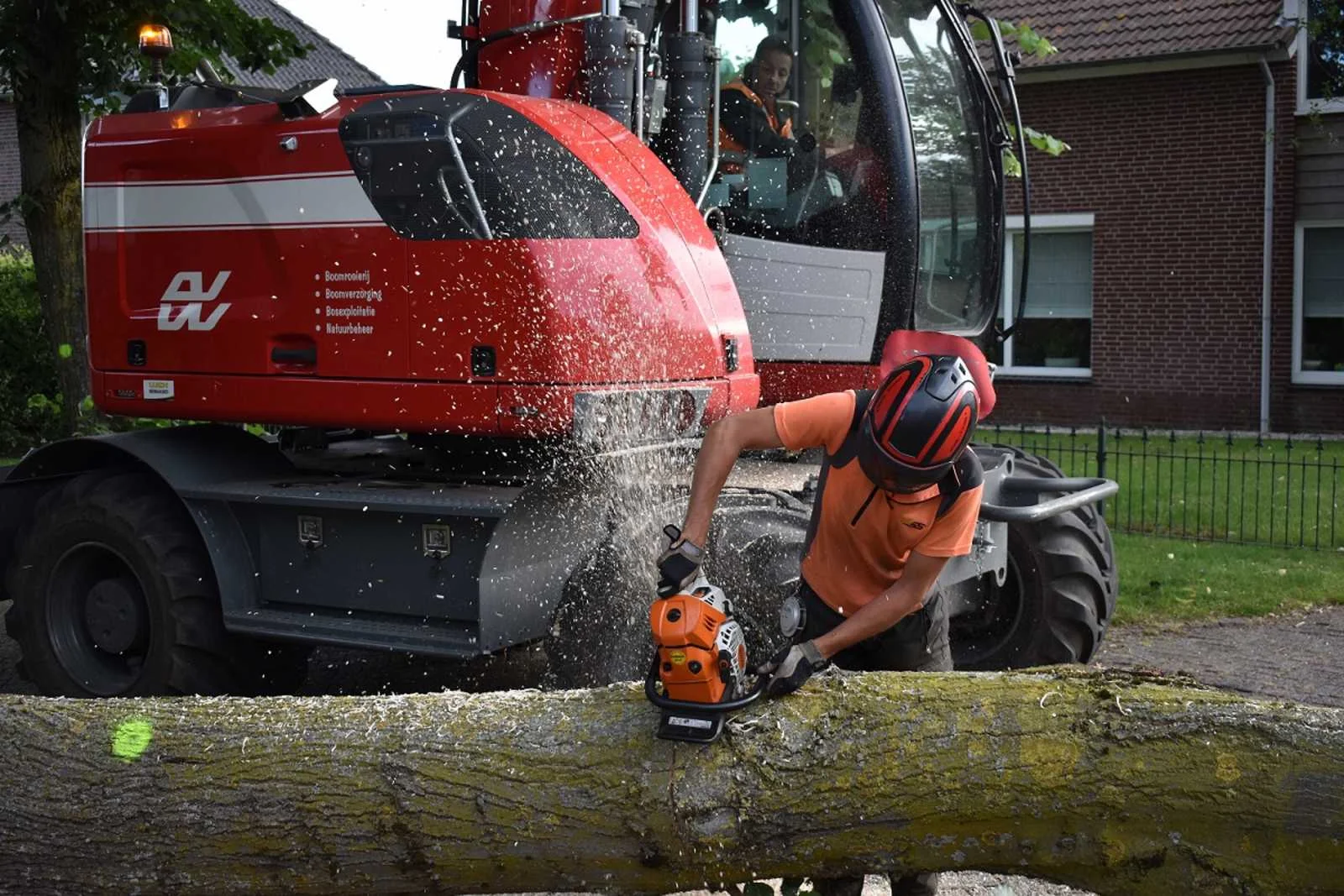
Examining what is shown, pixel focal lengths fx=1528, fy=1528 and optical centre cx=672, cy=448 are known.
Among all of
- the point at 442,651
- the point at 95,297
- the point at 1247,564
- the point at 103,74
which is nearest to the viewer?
the point at 442,651

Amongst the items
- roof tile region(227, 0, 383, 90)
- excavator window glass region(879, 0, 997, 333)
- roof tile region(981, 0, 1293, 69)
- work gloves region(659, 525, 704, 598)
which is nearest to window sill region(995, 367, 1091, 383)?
roof tile region(981, 0, 1293, 69)

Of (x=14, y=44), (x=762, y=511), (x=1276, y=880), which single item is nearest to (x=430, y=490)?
(x=762, y=511)

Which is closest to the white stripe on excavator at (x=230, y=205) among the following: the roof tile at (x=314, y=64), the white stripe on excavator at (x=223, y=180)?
the white stripe on excavator at (x=223, y=180)

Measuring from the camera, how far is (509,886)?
3.27 m

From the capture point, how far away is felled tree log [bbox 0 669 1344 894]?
2.94 meters

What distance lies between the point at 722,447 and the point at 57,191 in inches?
288

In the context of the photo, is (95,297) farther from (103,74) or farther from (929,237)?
(103,74)

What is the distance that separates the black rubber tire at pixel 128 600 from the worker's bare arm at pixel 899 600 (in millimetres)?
2570

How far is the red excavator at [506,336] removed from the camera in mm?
4844

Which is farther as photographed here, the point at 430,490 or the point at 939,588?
the point at 430,490

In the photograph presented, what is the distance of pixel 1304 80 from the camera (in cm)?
1595

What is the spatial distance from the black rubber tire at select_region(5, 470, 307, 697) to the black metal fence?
269 inches

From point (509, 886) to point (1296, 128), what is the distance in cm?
1505

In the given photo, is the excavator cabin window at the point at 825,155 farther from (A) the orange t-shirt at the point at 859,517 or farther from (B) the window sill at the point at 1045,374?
(B) the window sill at the point at 1045,374
